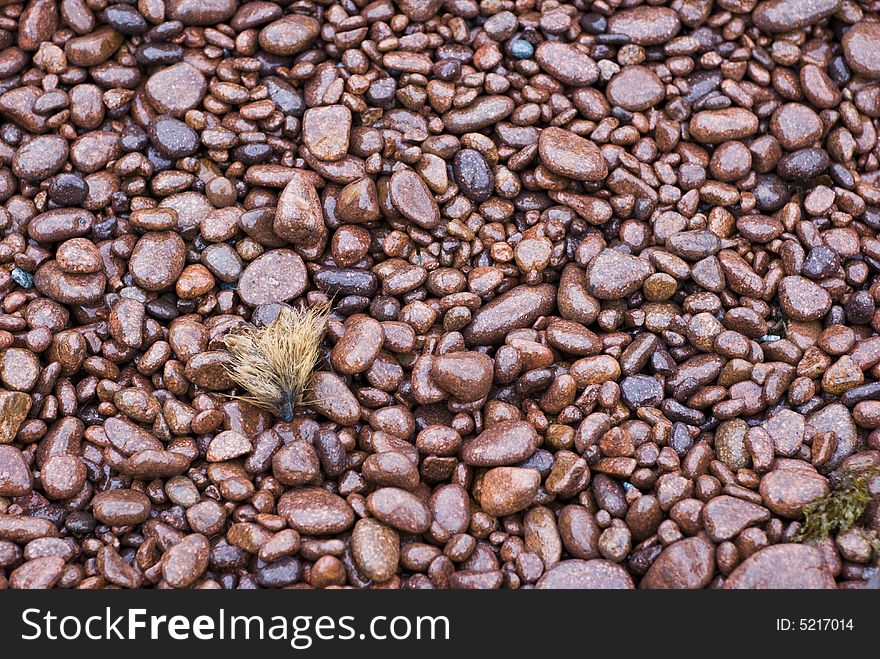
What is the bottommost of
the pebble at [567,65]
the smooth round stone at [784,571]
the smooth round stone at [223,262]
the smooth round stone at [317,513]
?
the smooth round stone at [317,513]

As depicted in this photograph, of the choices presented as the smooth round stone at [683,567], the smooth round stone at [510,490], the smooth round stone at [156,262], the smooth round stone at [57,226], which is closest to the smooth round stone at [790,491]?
the smooth round stone at [683,567]

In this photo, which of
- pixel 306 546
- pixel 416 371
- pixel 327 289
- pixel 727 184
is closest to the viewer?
pixel 306 546

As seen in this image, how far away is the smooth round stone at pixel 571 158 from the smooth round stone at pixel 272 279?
170 centimetres

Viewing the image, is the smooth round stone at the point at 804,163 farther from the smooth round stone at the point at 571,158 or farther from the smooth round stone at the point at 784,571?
the smooth round stone at the point at 784,571

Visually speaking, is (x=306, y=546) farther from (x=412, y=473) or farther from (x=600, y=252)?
(x=600, y=252)

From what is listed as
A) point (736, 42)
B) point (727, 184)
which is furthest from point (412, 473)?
point (736, 42)

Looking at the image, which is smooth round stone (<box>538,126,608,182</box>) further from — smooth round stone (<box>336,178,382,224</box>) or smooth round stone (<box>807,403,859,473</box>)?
smooth round stone (<box>807,403,859,473</box>)

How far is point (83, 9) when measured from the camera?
16.4 feet

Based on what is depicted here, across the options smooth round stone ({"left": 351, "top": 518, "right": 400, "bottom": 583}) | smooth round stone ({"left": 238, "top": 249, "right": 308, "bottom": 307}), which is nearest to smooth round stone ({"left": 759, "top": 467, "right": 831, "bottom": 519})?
smooth round stone ({"left": 351, "top": 518, "right": 400, "bottom": 583})

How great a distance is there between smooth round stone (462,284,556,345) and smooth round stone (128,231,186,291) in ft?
5.95

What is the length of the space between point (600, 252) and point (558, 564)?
190cm

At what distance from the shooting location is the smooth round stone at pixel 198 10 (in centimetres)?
498

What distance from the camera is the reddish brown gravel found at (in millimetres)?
3953

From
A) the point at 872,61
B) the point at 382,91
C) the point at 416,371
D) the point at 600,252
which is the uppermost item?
the point at 872,61
